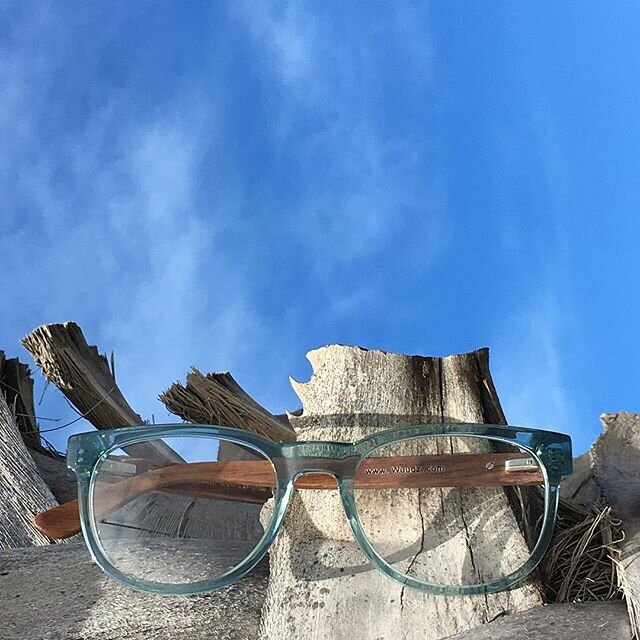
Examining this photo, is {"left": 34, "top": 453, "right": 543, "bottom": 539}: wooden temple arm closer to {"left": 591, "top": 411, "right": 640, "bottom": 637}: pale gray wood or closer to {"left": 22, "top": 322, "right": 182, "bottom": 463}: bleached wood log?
{"left": 591, "top": 411, "right": 640, "bottom": 637}: pale gray wood

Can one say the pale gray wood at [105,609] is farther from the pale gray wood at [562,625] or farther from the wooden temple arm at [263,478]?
the pale gray wood at [562,625]

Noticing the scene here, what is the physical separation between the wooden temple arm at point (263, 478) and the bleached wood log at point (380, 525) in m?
0.02

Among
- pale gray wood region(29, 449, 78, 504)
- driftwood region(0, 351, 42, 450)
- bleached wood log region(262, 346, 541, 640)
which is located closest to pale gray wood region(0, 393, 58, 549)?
pale gray wood region(29, 449, 78, 504)

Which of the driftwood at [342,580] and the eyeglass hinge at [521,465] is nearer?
the driftwood at [342,580]

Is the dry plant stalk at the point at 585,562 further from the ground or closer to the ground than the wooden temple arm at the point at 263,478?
closer to the ground

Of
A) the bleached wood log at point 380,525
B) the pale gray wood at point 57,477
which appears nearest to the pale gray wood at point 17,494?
the pale gray wood at point 57,477

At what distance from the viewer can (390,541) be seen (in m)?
0.74

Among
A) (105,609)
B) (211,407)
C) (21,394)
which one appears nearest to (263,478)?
(105,609)

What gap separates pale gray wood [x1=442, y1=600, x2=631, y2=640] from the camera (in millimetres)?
618

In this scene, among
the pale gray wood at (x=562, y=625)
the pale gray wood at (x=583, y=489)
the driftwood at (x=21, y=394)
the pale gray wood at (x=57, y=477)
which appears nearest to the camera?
the pale gray wood at (x=562, y=625)

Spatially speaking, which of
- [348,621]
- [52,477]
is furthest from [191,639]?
[52,477]

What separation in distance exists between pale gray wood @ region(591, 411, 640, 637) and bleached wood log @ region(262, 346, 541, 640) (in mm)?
80

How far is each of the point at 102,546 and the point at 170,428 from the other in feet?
0.44

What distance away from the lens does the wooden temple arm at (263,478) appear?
0.77m
